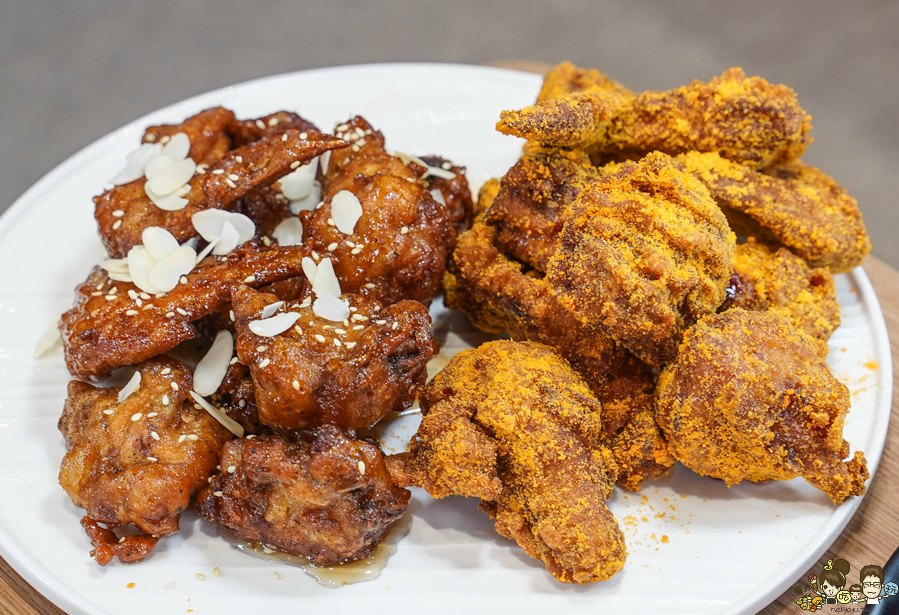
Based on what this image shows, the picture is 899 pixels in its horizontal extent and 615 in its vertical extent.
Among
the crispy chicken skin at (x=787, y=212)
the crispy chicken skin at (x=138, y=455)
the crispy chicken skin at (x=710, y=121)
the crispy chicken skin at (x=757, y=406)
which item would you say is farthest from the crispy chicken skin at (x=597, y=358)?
the crispy chicken skin at (x=138, y=455)

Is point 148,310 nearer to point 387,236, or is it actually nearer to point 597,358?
point 387,236

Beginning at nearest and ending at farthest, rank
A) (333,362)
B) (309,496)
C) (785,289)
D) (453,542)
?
1. (309,496)
2. (333,362)
3. (453,542)
4. (785,289)

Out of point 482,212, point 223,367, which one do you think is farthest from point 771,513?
point 223,367

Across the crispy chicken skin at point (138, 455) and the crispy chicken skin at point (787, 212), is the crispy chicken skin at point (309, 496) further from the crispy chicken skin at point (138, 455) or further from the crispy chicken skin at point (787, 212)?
the crispy chicken skin at point (787, 212)

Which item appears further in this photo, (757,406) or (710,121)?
(710,121)

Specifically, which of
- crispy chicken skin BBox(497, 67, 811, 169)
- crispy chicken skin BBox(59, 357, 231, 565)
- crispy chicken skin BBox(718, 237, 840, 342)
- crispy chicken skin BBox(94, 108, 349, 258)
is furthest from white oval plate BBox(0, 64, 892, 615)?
crispy chicken skin BBox(497, 67, 811, 169)

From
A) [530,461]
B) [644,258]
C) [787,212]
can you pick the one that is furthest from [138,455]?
[787,212]

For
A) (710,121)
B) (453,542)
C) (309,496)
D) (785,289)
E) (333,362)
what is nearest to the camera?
(309,496)
